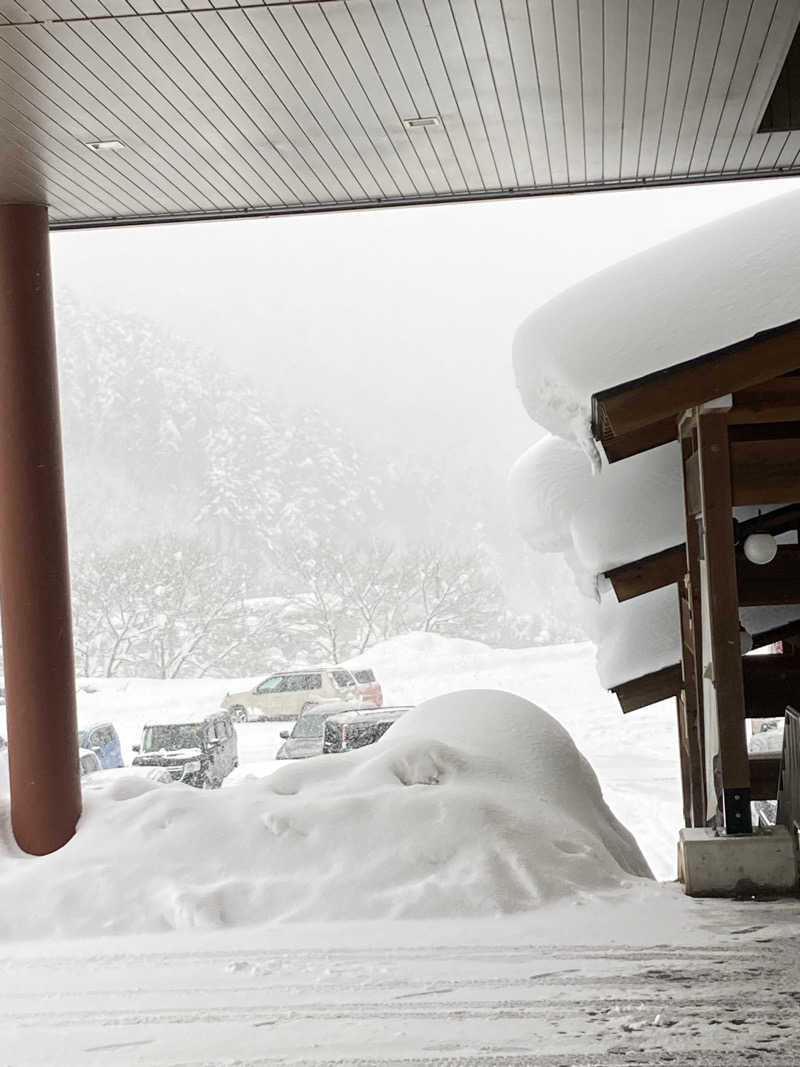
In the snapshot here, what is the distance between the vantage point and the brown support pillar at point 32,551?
206 inches

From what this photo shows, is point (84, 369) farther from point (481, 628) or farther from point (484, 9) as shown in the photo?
point (484, 9)

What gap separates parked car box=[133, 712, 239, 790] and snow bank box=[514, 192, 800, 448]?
9.38 m

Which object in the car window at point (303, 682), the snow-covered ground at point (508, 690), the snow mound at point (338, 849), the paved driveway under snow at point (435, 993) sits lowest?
the snow-covered ground at point (508, 690)

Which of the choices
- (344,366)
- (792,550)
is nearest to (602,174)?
(792,550)

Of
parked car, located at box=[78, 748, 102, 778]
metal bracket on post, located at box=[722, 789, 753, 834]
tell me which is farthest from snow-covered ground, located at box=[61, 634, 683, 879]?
metal bracket on post, located at box=[722, 789, 753, 834]

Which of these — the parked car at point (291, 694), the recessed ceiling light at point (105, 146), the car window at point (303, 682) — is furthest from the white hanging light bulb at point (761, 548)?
the car window at point (303, 682)

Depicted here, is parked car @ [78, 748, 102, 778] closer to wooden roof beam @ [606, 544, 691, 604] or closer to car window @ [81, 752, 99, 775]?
car window @ [81, 752, 99, 775]

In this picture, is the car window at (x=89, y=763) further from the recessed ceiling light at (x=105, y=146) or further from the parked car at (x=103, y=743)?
the recessed ceiling light at (x=105, y=146)

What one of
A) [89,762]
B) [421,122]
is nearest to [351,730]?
[89,762]

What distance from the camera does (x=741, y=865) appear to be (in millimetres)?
4418

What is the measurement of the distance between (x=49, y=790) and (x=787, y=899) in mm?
3175

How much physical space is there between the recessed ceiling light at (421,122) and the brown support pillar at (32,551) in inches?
70.8

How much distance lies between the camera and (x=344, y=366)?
129ft

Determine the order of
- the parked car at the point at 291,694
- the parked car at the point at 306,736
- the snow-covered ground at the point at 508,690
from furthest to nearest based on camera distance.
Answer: the parked car at the point at 291,694, the snow-covered ground at the point at 508,690, the parked car at the point at 306,736
